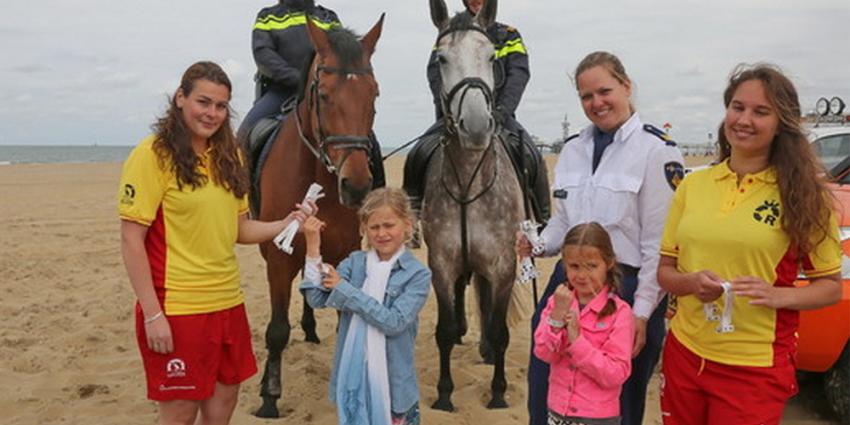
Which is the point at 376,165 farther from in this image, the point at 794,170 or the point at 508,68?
the point at 794,170

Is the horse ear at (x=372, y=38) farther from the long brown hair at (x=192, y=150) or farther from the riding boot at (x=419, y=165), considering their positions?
the long brown hair at (x=192, y=150)

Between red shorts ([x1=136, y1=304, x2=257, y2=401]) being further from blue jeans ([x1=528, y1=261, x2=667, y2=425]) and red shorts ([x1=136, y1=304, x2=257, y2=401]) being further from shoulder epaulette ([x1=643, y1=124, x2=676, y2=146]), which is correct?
shoulder epaulette ([x1=643, y1=124, x2=676, y2=146])

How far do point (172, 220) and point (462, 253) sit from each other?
→ 87.9 inches

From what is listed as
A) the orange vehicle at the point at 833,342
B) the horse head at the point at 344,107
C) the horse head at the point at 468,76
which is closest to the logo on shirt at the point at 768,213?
the orange vehicle at the point at 833,342

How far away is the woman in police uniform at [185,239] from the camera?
258 cm

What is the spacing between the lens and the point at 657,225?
259cm

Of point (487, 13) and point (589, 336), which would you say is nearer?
point (589, 336)

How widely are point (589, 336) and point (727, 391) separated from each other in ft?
1.63

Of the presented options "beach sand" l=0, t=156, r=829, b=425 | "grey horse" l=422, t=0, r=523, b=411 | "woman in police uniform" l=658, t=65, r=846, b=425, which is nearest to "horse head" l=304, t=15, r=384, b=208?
"grey horse" l=422, t=0, r=523, b=411

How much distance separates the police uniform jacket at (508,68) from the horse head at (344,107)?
95 cm

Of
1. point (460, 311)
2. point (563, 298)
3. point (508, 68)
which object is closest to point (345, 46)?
point (508, 68)

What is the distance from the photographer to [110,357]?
5.45 meters

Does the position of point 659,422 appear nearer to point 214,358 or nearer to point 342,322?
point 342,322

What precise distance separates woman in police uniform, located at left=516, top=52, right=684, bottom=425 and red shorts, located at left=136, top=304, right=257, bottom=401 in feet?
5.21
